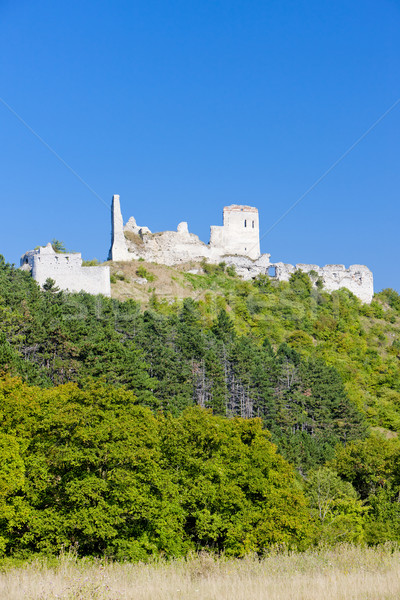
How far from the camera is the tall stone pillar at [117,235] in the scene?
75.9 m

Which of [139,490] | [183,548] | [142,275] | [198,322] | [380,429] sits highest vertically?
[142,275]

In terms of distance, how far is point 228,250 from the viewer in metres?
86.8

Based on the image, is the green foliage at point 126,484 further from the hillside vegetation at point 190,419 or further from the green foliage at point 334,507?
the green foliage at point 334,507

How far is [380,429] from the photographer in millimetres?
55344

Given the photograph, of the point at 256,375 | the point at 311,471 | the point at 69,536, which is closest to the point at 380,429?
the point at 256,375

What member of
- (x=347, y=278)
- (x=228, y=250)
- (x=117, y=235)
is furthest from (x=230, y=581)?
(x=347, y=278)

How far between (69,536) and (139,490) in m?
3.00

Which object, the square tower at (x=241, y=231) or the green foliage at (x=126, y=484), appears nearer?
the green foliage at (x=126, y=484)

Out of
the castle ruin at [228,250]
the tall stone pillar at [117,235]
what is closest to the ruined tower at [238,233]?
the castle ruin at [228,250]

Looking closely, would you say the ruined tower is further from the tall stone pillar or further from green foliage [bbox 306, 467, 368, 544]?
green foliage [bbox 306, 467, 368, 544]

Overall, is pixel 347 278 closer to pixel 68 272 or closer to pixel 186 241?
pixel 186 241

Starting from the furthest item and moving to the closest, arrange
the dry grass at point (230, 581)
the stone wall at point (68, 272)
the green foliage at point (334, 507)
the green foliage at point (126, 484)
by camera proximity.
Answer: the stone wall at point (68, 272) → the green foliage at point (334, 507) → the green foliage at point (126, 484) → the dry grass at point (230, 581)

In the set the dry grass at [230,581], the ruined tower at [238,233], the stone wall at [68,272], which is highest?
the ruined tower at [238,233]

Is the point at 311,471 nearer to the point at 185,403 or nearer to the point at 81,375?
the point at 185,403
